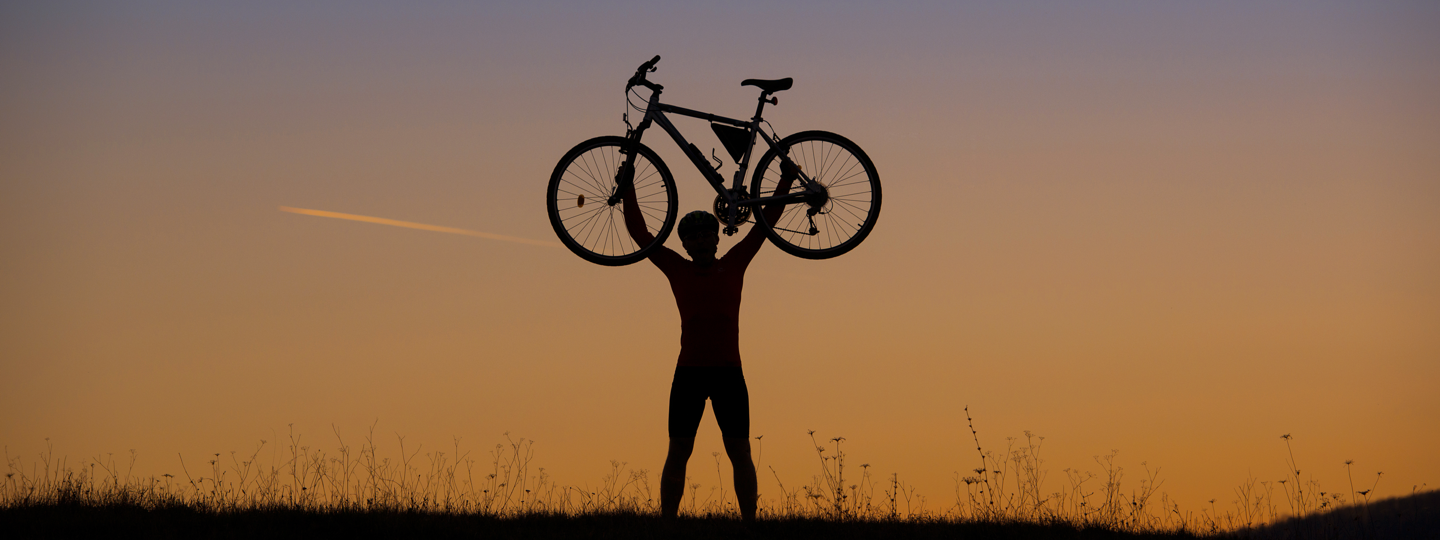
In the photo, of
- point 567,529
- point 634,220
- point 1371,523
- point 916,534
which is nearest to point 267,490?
point 567,529

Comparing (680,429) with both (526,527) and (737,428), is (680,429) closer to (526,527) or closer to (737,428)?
(737,428)

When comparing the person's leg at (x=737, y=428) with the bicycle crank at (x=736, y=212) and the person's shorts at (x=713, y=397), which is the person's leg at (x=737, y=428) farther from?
the bicycle crank at (x=736, y=212)

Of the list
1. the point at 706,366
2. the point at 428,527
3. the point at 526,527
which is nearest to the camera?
the point at 428,527

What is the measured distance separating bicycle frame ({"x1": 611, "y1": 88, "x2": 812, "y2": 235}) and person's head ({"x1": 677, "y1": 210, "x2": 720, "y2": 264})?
12 cm

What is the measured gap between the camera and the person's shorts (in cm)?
816

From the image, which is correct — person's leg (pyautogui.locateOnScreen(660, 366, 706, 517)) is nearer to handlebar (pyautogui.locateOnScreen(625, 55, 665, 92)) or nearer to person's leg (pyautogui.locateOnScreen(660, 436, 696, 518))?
person's leg (pyautogui.locateOnScreen(660, 436, 696, 518))

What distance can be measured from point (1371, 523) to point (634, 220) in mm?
5539

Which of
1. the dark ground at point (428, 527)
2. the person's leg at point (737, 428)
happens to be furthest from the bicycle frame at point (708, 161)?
the dark ground at point (428, 527)

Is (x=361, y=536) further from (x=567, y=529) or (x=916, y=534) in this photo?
(x=916, y=534)

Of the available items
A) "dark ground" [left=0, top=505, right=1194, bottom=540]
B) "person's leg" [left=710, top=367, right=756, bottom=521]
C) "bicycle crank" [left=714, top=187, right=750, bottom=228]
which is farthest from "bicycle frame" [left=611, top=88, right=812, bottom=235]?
"dark ground" [left=0, top=505, right=1194, bottom=540]

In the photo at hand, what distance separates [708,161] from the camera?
8477 millimetres

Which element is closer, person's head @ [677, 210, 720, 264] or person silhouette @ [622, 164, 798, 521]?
person silhouette @ [622, 164, 798, 521]

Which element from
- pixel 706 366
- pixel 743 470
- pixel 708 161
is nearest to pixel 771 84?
pixel 708 161

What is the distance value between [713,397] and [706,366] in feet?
0.71
